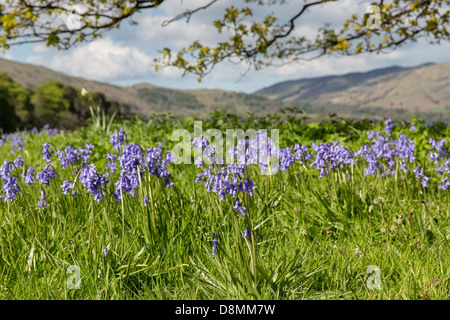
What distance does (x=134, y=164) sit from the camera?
3.71 meters

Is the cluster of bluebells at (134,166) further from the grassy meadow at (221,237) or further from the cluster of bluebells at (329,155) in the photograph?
the cluster of bluebells at (329,155)

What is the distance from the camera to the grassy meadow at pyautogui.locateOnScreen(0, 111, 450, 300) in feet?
9.88

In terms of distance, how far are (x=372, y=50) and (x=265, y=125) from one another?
288 cm

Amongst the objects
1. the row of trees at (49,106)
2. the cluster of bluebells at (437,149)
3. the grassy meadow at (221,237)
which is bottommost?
the grassy meadow at (221,237)

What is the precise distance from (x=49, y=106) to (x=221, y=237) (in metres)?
55.5

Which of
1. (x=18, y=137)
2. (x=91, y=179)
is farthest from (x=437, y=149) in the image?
(x=18, y=137)

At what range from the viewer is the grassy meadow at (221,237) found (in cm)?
301

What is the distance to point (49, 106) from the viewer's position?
54.0m

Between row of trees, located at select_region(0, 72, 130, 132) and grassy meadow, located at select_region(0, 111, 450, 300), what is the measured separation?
39.8 m

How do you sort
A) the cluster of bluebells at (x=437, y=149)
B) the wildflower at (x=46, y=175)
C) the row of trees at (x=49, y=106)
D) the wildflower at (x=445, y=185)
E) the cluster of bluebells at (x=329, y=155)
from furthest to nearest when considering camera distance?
the row of trees at (x=49, y=106), the wildflower at (x=445, y=185), the cluster of bluebells at (x=437, y=149), the cluster of bluebells at (x=329, y=155), the wildflower at (x=46, y=175)

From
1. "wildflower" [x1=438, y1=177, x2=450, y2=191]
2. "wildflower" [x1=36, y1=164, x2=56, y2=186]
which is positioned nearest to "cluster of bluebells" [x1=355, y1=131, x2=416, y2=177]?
"wildflower" [x1=438, y1=177, x2=450, y2=191]

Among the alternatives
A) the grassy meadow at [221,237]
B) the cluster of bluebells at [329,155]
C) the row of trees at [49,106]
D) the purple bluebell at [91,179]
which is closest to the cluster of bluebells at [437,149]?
the grassy meadow at [221,237]

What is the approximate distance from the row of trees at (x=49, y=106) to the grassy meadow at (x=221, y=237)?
131 ft
